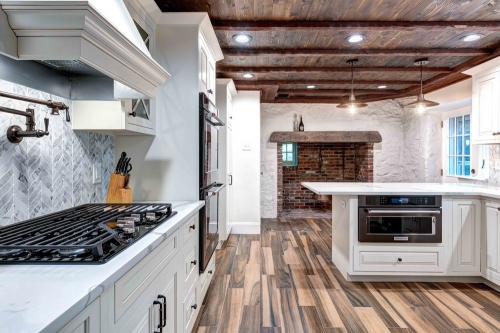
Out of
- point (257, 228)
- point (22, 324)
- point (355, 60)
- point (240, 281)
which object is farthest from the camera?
point (257, 228)

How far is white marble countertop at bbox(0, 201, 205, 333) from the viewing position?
593mm

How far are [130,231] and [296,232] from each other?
382cm

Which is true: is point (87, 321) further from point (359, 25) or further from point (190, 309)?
point (359, 25)

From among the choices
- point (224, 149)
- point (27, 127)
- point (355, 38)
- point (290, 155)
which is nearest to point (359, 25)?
point (355, 38)

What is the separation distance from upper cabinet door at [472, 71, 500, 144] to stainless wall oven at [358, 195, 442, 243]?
41.2 inches

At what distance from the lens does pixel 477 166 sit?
395cm

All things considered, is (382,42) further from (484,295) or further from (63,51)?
(63,51)

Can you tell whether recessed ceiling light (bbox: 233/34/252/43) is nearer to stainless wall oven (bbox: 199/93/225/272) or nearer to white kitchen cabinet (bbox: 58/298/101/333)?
stainless wall oven (bbox: 199/93/225/272)

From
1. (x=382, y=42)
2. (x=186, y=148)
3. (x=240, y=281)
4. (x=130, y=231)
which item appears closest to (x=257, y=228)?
(x=240, y=281)

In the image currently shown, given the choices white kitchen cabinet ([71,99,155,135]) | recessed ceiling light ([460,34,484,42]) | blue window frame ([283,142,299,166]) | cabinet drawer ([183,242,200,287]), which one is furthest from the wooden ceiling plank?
blue window frame ([283,142,299,166])

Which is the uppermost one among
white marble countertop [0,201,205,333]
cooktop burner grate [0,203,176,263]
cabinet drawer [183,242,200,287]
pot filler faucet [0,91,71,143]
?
pot filler faucet [0,91,71,143]

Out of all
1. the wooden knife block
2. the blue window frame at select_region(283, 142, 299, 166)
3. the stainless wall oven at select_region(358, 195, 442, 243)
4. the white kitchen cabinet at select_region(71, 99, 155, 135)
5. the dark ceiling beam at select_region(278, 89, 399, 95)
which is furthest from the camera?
the blue window frame at select_region(283, 142, 299, 166)

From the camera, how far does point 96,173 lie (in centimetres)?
200

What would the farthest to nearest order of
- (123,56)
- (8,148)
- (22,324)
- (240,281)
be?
(240,281) < (8,148) < (123,56) < (22,324)
